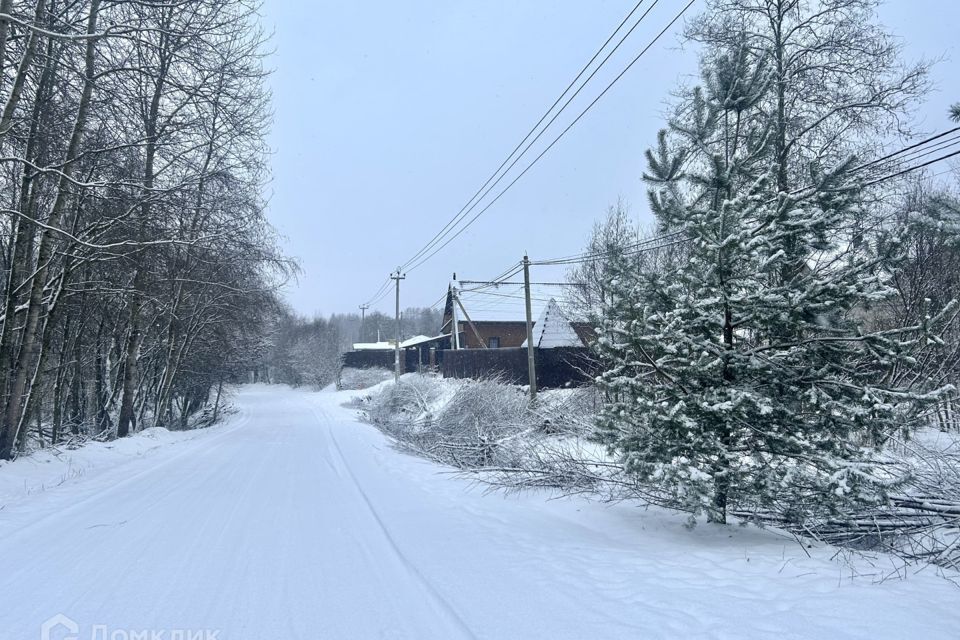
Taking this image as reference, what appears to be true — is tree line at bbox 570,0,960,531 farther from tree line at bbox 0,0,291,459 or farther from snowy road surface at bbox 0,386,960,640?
tree line at bbox 0,0,291,459

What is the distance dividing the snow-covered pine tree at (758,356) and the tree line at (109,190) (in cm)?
656

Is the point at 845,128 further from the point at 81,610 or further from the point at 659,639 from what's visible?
the point at 81,610

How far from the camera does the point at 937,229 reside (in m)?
7.13

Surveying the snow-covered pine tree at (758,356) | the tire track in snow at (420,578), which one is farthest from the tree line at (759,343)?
the tire track in snow at (420,578)

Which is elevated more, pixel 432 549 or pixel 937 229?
pixel 937 229

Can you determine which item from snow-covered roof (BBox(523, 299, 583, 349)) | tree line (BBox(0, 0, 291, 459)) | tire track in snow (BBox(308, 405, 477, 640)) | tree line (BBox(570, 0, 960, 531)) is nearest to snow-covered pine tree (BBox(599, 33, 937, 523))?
tree line (BBox(570, 0, 960, 531))

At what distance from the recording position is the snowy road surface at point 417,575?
148 inches

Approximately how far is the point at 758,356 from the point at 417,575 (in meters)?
3.99

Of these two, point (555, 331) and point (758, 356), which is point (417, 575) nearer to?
point (758, 356)

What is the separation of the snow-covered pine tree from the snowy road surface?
740 millimetres

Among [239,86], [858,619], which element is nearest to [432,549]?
[858,619]

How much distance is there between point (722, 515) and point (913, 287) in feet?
41.2

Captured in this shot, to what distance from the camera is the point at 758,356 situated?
5.86m

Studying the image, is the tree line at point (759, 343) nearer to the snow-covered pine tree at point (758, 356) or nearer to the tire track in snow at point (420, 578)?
the snow-covered pine tree at point (758, 356)
